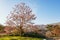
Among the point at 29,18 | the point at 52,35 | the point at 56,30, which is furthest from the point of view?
the point at 52,35

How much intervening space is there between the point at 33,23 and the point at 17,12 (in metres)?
2.43

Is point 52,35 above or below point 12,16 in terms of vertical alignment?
below

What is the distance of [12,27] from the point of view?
18.0 metres

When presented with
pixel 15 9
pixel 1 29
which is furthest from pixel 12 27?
pixel 1 29

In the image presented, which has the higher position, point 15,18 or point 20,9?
point 20,9

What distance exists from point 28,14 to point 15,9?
1.75 meters

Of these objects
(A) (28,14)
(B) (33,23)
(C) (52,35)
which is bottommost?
(C) (52,35)

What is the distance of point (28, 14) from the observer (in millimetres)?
18203

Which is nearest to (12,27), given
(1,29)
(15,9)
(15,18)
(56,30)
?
(15,18)

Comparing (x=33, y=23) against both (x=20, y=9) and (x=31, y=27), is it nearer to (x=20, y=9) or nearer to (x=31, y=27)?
(x=31, y=27)

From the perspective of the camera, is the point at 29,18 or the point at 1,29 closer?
the point at 29,18

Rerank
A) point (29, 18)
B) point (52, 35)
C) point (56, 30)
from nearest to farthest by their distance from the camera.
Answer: point (29, 18) < point (56, 30) < point (52, 35)

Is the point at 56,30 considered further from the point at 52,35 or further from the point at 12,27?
the point at 12,27

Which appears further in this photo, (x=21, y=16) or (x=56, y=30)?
(x=56, y=30)
